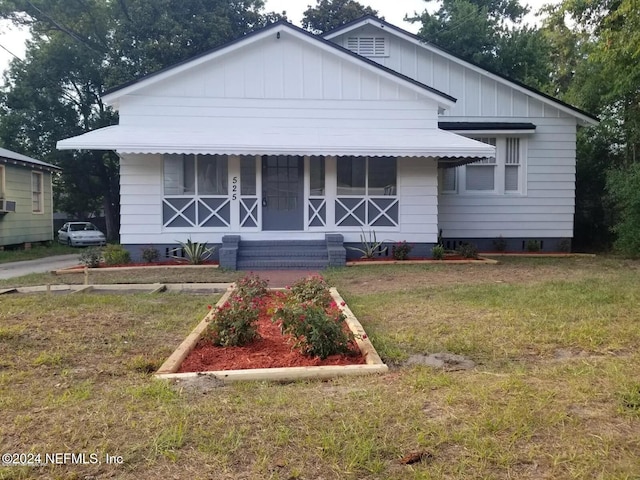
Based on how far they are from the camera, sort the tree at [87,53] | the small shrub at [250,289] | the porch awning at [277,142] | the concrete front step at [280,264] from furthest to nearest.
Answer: the tree at [87,53] → the concrete front step at [280,264] → the porch awning at [277,142] → the small shrub at [250,289]

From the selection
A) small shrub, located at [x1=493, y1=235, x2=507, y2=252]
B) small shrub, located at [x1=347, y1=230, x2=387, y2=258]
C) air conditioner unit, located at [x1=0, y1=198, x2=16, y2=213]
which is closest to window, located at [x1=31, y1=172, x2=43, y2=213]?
air conditioner unit, located at [x1=0, y1=198, x2=16, y2=213]

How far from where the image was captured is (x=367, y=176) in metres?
13.2

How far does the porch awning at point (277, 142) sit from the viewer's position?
1134 cm

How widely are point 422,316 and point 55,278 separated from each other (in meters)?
7.99

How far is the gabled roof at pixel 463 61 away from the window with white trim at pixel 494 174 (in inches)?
54.8

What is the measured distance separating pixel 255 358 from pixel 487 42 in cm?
2149

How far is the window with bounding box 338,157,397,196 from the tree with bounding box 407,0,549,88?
10.8 meters

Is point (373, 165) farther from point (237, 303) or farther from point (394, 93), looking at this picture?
point (237, 303)

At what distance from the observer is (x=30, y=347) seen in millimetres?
4906

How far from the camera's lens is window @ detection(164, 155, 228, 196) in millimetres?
12766

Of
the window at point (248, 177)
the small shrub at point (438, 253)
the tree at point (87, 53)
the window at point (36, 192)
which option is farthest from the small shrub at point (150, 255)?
the tree at point (87, 53)

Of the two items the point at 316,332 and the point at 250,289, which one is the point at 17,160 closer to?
the point at 250,289

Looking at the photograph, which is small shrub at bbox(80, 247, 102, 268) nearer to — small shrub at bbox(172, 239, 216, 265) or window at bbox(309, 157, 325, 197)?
small shrub at bbox(172, 239, 216, 265)

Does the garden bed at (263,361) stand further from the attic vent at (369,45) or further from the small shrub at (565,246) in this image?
the attic vent at (369,45)
